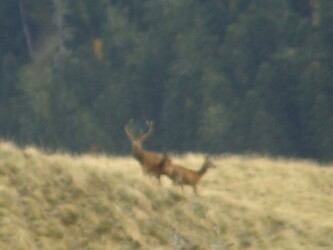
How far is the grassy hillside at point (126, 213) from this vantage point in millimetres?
21312

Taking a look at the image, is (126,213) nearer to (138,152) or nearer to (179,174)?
(138,152)

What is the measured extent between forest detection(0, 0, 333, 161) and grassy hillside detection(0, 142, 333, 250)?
5447 cm

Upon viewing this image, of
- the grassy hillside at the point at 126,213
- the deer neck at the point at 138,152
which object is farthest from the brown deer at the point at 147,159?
the grassy hillside at the point at 126,213

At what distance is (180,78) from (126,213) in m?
69.9

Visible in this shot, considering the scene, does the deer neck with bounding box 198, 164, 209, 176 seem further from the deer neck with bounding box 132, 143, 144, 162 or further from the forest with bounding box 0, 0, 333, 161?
the forest with bounding box 0, 0, 333, 161

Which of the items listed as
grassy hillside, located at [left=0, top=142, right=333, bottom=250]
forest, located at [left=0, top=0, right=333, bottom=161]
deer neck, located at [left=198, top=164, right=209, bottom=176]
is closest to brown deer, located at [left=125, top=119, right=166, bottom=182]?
grassy hillside, located at [left=0, top=142, right=333, bottom=250]

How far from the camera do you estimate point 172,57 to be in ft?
311

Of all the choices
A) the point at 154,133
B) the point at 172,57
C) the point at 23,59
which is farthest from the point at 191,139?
the point at 23,59

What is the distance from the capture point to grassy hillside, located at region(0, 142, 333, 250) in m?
21.3

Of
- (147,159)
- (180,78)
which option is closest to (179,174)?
(147,159)

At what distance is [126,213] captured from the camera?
74.6 feet

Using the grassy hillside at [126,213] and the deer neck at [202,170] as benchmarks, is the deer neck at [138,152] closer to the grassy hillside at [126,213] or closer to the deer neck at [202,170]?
the grassy hillside at [126,213]

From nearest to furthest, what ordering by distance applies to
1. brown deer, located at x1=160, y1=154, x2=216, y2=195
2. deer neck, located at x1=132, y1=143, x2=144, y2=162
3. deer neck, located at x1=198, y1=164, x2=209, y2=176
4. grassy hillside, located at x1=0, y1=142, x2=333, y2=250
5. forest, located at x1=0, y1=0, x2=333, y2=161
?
grassy hillside, located at x1=0, y1=142, x2=333, y2=250
deer neck, located at x1=132, y1=143, x2=144, y2=162
brown deer, located at x1=160, y1=154, x2=216, y2=195
deer neck, located at x1=198, y1=164, x2=209, y2=176
forest, located at x1=0, y1=0, x2=333, y2=161

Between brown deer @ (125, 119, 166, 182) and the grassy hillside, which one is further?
brown deer @ (125, 119, 166, 182)
